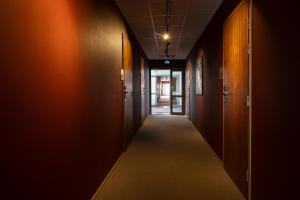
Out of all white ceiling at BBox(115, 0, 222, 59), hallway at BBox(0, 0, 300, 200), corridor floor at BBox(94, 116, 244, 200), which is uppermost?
white ceiling at BBox(115, 0, 222, 59)

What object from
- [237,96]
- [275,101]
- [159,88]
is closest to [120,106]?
[237,96]

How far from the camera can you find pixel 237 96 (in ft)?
10.2

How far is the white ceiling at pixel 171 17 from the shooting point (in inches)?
163

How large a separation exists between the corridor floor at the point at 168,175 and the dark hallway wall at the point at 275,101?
2.37ft

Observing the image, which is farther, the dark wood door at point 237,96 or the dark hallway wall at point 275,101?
the dark wood door at point 237,96

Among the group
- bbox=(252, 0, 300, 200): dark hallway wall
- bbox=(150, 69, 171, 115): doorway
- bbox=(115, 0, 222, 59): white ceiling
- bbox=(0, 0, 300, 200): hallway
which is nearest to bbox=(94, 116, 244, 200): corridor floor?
bbox=(0, 0, 300, 200): hallway

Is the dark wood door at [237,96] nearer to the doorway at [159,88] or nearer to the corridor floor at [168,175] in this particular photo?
the corridor floor at [168,175]

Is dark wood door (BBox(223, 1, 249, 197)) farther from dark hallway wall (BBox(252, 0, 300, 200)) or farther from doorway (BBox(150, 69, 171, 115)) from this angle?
doorway (BBox(150, 69, 171, 115))

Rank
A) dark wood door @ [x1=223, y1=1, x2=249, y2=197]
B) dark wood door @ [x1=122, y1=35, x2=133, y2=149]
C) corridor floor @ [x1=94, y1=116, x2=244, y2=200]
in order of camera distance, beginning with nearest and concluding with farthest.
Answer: dark wood door @ [x1=223, y1=1, x2=249, y2=197] → corridor floor @ [x1=94, y1=116, x2=244, y2=200] → dark wood door @ [x1=122, y1=35, x2=133, y2=149]

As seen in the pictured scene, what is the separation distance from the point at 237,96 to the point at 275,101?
1082 millimetres

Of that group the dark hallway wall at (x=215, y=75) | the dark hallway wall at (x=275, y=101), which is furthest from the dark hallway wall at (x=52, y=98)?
the dark hallway wall at (x=215, y=75)

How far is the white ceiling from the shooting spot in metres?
4.13

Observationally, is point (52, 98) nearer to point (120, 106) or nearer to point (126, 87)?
point (120, 106)

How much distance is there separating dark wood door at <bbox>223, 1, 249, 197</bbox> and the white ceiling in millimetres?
872
